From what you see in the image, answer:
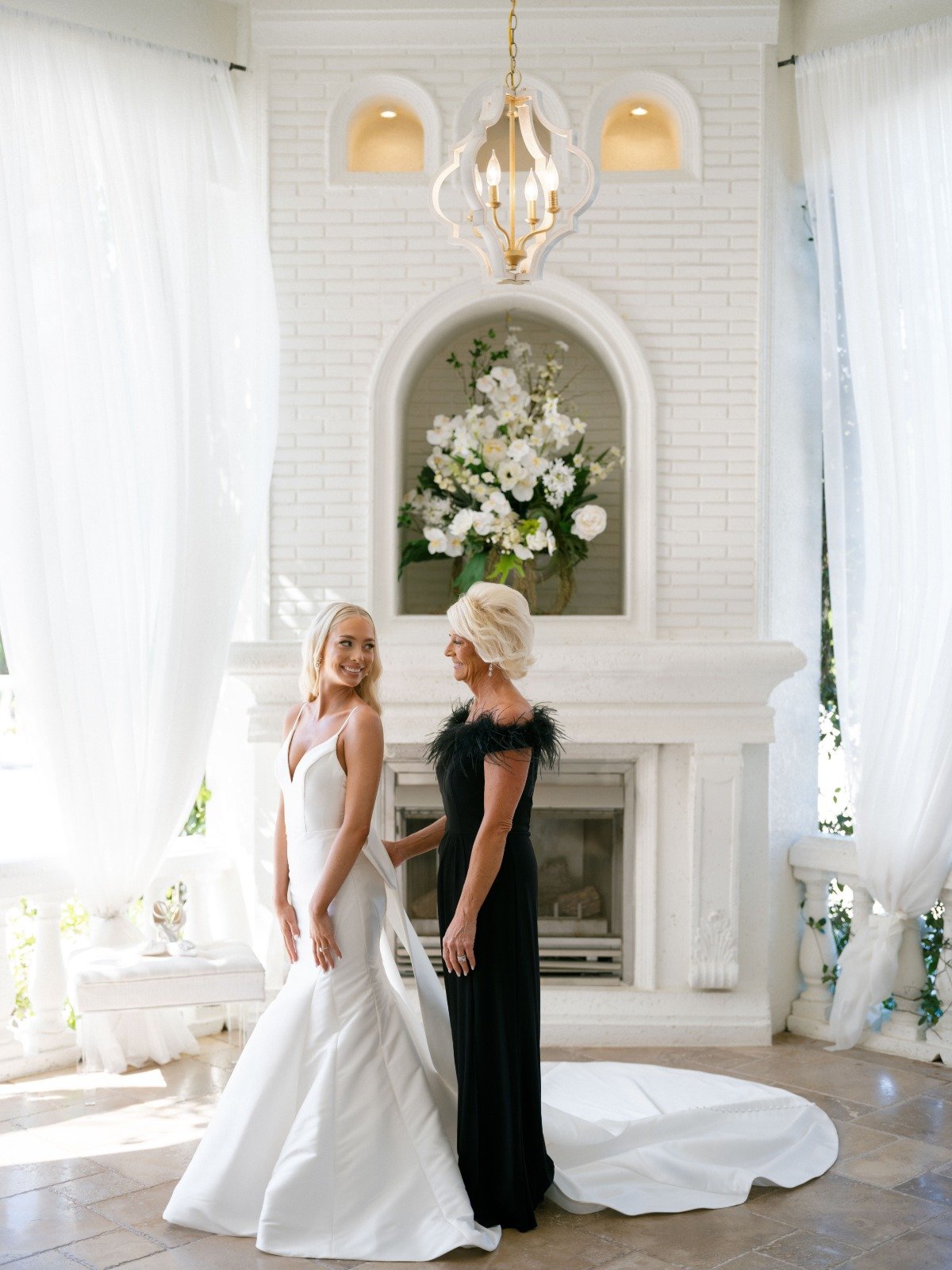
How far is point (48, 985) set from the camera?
521 cm

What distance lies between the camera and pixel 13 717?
18.2 feet

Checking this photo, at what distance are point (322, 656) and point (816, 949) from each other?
2909mm

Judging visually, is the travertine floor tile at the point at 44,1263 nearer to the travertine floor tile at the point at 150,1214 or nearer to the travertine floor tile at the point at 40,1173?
the travertine floor tile at the point at 150,1214

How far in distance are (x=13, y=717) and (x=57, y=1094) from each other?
1.52m

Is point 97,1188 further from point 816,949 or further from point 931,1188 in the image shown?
point 816,949

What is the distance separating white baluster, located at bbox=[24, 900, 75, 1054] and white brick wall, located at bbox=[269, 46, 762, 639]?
4.60 feet

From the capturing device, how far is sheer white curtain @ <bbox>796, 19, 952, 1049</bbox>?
520 centimetres

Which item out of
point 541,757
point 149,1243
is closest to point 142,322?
point 541,757

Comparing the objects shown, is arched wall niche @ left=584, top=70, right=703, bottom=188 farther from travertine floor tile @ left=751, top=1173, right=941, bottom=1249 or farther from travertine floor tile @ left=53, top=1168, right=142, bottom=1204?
travertine floor tile @ left=53, top=1168, right=142, bottom=1204

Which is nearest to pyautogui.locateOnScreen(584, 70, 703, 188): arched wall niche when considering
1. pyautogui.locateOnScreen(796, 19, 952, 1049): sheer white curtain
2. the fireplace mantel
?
pyautogui.locateOnScreen(796, 19, 952, 1049): sheer white curtain

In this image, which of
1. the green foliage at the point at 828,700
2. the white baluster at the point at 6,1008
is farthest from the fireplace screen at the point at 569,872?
the white baluster at the point at 6,1008

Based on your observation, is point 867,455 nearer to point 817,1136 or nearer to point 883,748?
point 883,748

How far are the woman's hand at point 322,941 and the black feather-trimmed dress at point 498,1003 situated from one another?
0.98ft

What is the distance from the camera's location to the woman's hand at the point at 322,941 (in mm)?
3586
